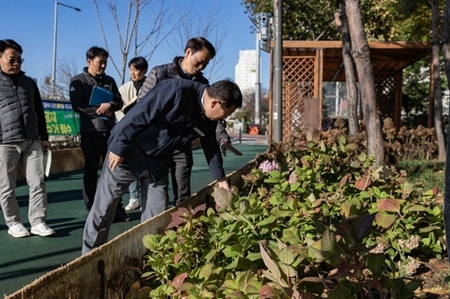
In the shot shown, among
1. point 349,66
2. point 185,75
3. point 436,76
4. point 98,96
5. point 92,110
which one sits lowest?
point 92,110

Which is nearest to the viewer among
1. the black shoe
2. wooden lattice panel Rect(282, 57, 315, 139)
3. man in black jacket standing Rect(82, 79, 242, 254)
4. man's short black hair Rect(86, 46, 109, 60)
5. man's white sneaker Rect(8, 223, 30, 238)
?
man in black jacket standing Rect(82, 79, 242, 254)

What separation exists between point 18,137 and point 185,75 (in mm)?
1609

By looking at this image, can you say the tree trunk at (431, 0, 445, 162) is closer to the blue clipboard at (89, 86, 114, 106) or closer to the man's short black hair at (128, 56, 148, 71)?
the man's short black hair at (128, 56, 148, 71)

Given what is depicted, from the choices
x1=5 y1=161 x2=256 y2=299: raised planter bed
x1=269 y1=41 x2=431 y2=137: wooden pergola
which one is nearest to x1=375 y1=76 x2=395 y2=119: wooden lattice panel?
x1=269 y1=41 x2=431 y2=137: wooden pergola

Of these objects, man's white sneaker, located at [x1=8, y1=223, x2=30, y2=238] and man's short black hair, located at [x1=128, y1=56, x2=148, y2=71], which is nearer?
man's white sneaker, located at [x1=8, y1=223, x2=30, y2=238]

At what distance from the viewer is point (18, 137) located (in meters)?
4.69

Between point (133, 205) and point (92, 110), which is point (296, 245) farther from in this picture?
point (133, 205)

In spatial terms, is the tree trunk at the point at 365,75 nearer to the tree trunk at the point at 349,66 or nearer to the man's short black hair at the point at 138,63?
the man's short black hair at the point at 138,63

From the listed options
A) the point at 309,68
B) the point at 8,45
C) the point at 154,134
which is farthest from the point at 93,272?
the point at 309,68

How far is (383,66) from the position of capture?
1744 centimetres

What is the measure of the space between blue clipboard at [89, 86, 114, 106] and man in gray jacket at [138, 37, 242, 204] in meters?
1.21

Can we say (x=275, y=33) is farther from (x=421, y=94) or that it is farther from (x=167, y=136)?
(x=421, y=94)

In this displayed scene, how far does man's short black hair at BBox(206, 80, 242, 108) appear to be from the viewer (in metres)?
3.15

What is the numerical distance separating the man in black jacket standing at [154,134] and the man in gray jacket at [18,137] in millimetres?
1544
